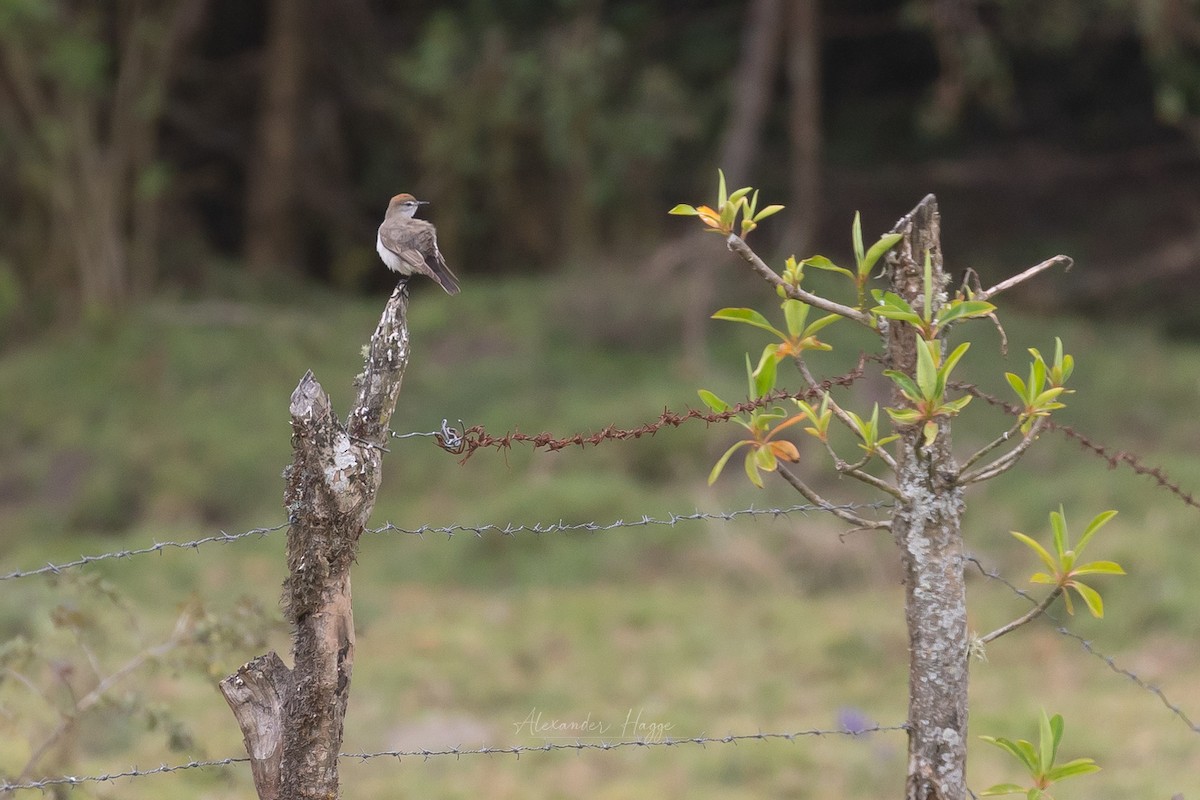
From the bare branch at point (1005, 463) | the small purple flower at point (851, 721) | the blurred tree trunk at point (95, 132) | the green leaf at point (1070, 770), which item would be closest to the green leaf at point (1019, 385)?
the bare branch at point (1005, 463)

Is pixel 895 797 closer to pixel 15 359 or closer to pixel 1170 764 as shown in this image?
pixel 1170 764

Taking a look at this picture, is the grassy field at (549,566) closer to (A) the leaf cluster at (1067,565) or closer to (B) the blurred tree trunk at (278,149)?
(B) the blurred tree trunk at (278,149)

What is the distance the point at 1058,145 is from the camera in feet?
42.3

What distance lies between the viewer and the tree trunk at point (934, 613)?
9.60 feet

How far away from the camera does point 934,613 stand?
296 centimetres

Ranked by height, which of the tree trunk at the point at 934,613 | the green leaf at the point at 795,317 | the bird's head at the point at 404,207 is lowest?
the tree trunk at the point at 934,613

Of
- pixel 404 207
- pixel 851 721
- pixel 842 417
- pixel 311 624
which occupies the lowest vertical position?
pixel 311 624

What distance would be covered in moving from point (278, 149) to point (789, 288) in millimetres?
10858

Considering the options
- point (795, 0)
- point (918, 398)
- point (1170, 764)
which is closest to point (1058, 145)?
point (795, 0)

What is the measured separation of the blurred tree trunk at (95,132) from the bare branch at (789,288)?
922cm

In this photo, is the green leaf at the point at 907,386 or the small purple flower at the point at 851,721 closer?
the green leaf at the point at 907,386

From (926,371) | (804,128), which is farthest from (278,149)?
(926,371)

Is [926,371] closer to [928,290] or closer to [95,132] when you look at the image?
[928,290]

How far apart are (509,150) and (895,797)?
24.6 feet
